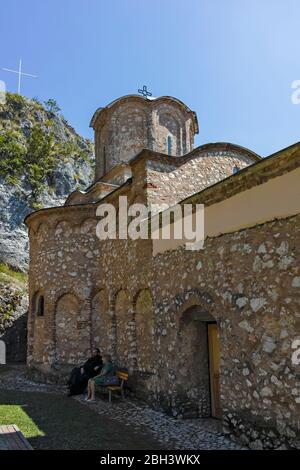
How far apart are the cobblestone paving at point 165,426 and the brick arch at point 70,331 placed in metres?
1.98

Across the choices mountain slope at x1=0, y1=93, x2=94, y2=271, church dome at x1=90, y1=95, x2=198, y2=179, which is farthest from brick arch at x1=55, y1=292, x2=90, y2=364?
mountain slope at x1=0, y1=93, x2=94, y2=271

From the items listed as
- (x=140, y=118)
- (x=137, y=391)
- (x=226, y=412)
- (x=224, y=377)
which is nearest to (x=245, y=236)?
(x=224, y=377)

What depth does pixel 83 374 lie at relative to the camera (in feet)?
32.9

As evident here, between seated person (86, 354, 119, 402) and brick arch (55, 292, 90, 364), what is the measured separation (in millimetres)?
1967

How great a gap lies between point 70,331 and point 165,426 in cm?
558

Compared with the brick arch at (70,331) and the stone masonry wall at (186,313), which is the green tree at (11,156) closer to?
the stone masonry wall at (186,313)

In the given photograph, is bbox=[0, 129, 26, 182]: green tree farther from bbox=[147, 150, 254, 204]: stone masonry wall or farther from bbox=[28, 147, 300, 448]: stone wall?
bbox=[147, 150, 254, 204]: stone masonry wall

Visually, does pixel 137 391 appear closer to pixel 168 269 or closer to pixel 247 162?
pixel 168 269

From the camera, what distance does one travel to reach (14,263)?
20.3m

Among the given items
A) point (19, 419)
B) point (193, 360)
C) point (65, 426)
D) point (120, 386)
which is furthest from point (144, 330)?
point (19, 419)

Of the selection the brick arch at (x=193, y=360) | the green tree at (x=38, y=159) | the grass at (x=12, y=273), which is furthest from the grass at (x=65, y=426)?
the green tree at (x=38, y=159)

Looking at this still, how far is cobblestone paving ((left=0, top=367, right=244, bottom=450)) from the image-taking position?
582cm

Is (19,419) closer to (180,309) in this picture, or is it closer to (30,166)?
(180,309)
